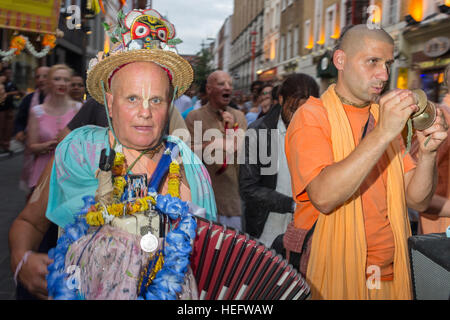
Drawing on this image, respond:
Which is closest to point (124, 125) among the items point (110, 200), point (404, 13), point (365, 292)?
point (110, 200)

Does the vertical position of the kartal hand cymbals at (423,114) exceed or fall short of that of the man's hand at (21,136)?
it falls short

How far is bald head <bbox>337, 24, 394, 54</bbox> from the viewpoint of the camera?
1967 mm

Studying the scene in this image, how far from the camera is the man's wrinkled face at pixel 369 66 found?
1.95 m

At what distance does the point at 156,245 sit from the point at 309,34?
74.8 feet

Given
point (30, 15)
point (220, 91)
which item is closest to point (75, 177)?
point (30, 15)

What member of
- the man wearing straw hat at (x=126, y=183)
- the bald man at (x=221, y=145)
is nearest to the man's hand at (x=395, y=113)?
the man wearing straw hat at (x=126, y=183)

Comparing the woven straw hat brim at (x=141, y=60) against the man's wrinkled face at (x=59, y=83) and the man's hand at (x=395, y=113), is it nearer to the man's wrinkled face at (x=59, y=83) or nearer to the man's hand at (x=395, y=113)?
the man's hand at (x=395, y=113)

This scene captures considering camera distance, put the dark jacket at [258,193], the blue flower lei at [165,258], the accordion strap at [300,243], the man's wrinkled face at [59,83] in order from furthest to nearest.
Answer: the man's wrinkled face at [59,83] → the dark jacket at [258,193] → the accordion strap at [300,243] → the blue flower lei at [165,258]

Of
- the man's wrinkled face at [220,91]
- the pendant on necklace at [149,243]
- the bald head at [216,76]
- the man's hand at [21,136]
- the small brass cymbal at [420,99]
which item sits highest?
the bald head at [216,76]

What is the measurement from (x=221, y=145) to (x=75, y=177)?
2863 mm

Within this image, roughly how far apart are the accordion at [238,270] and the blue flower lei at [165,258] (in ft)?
0.24

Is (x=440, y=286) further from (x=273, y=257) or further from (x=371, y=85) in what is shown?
(x=371, y=85)

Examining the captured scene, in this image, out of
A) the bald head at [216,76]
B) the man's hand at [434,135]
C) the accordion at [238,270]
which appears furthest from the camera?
the bald head at [216,76]

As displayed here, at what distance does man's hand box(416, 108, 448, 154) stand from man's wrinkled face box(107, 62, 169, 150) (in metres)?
1.13
